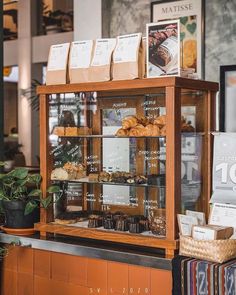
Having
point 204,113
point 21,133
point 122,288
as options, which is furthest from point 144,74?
point 21,133

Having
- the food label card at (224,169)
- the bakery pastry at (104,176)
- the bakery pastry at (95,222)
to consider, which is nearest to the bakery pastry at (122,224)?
the bakery pastry at (95,222)

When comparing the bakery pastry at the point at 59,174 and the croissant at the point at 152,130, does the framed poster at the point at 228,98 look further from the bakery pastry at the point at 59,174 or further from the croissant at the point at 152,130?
the bakery pastry at the point at 59,174

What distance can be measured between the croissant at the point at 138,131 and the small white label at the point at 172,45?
1.36 feet

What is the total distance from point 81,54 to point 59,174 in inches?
27.6

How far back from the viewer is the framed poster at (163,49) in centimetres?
259

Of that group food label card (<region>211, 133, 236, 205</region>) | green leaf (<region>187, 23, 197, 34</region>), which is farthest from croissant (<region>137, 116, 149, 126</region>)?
green leaf (<region>187, 23, 197, 34</region>)

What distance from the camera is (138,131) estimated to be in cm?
279

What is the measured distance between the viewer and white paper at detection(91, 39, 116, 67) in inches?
110

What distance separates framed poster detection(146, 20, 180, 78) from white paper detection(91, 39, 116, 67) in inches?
9.6

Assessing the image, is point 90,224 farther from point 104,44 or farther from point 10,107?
point 10,107

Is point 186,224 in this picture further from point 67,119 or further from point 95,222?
point 67,119

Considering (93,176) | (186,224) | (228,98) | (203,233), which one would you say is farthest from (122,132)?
(228,98)

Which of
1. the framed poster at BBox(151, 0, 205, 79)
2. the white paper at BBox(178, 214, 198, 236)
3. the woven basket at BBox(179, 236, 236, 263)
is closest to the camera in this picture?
the woven basket at BBox(179, 236, 236, 263)

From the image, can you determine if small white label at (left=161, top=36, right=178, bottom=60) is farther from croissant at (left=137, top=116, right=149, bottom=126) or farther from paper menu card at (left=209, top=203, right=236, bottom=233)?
paper menu card at (left=209, top=203, right=236, bottom=233)
